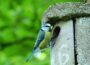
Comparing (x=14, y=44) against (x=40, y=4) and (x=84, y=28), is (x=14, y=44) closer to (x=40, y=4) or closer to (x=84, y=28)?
(x=40, y=4)

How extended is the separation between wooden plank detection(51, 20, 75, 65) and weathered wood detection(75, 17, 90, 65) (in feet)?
A: 0.22

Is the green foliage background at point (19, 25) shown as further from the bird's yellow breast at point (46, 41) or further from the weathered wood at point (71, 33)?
the weathered wood at point (71, 33)

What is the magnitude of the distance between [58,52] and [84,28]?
33 centimetres

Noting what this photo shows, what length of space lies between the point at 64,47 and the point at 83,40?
0.20 meters

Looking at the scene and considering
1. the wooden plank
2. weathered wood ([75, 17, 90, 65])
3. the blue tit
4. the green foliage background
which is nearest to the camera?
weathered wood ([75, 17, 90, 65])

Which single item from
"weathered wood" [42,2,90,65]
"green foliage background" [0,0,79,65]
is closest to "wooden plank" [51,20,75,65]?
"weathered wood" [42,2,90,65]

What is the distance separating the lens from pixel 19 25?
7.91 m

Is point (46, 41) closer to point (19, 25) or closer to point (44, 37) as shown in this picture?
point (44, 37)

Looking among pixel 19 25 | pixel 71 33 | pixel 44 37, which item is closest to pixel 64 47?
pixel 71 33

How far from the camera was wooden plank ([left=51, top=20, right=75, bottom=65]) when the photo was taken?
427 centimetres

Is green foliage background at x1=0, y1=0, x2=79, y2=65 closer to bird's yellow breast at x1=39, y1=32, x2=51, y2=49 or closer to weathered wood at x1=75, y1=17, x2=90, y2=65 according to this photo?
bird's yellow breast at x1=39, y1=32, x2=51, y2=49

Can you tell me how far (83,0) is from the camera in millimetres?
4520

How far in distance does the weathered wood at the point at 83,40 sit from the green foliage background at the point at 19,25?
3.37 metres

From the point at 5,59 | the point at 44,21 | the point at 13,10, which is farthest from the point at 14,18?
the point at 44,21
